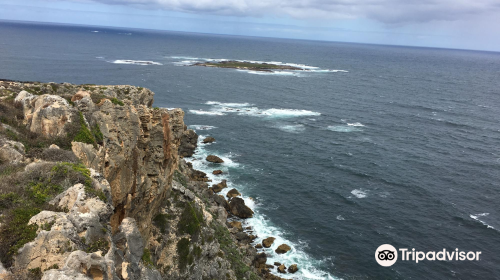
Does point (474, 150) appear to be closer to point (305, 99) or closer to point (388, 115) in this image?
point (388, 115)

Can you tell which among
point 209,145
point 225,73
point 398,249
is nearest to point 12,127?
point 398,249

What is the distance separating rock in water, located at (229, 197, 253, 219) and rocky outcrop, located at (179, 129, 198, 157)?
2396cm

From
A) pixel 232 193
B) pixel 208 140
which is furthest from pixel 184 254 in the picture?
pixel 208 140

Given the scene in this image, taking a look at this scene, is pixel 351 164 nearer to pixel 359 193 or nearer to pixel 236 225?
pixel 359 193

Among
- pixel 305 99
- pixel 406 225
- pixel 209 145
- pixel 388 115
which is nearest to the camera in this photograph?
pixel 406 225

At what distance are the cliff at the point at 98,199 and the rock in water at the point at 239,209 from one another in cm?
702

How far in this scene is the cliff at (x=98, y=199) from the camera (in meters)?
12.4

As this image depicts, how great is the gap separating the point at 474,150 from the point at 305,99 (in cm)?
6611

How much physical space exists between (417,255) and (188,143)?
55198 millimetres

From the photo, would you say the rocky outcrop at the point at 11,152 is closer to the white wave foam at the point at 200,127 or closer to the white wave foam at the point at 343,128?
the white wave foam at the point at 200,127

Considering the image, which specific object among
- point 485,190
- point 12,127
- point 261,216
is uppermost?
point 12,127

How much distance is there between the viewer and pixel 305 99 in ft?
450

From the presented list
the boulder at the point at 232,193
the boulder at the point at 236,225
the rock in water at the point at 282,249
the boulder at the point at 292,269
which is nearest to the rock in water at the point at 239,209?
the boulder at the point at 236,225

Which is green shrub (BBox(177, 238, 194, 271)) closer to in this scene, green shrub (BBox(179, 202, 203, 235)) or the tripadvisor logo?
green shrub (BBox(179, 202, 203, 235))
